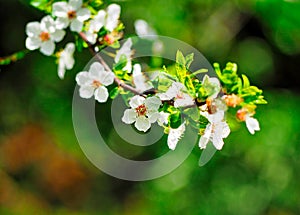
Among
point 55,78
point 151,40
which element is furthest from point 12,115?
point 151,40

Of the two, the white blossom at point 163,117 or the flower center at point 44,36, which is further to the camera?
the flower center at point 44,36

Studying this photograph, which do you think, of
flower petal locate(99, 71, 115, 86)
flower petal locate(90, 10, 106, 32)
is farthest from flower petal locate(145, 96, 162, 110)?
flower petal locate(90, 10, 106, 32)

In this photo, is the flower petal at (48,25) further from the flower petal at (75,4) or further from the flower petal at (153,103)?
the flower petal at (153,103)

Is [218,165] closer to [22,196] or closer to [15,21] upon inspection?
[22,196]

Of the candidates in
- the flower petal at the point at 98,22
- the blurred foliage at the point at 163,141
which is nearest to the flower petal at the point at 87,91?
the flower petal at the point at 98,22

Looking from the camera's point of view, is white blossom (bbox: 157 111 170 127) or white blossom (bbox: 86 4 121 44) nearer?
white blossom (bbox: 157 111 170 127)

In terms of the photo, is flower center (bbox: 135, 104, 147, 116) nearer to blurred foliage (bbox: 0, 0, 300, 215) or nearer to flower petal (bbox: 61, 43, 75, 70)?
flower petal (bbox: 61, 43, 75, 70)

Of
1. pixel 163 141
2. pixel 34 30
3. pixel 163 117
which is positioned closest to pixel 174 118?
pixel 163 117
